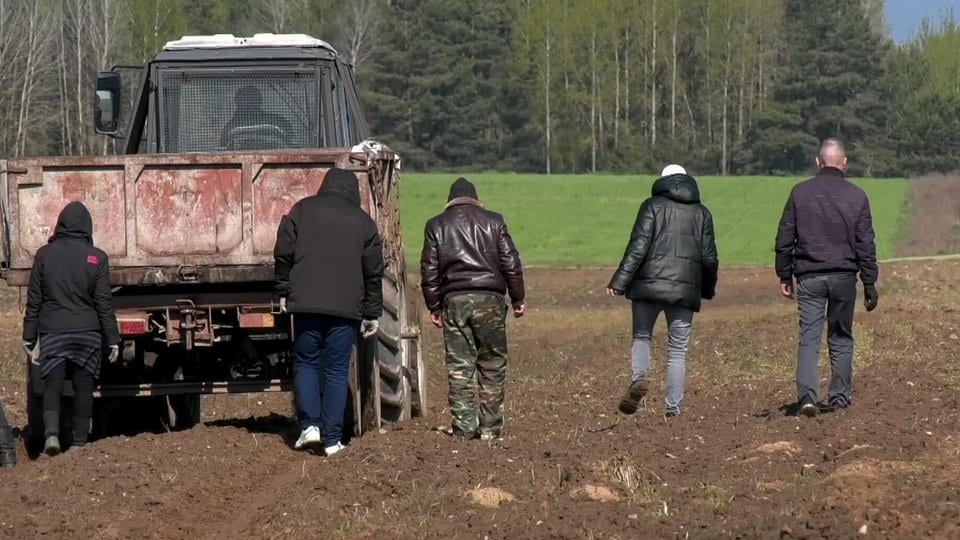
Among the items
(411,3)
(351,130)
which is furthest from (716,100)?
(351,130)

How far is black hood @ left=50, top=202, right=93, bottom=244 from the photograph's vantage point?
10320mm

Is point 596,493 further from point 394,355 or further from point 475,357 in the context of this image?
point 394,355

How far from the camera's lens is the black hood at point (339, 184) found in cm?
1030

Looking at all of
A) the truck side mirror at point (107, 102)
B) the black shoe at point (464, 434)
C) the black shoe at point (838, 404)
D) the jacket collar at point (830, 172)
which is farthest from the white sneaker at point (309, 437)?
the jacket collar at point (830, 172)

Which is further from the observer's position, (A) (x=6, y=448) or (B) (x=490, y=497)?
(A) (x=6, y=448)

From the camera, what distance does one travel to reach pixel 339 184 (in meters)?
10.3

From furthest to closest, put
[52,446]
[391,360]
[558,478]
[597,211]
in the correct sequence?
[597,211]
[391,360]
[52,446]
[558,478]

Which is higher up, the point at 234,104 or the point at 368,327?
the point at 234,104

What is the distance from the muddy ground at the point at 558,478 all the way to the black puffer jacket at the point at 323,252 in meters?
0.95

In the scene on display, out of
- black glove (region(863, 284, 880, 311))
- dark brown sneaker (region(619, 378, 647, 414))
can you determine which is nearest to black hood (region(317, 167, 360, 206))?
dark brown sneaker (region(619, 378, 647, 414))

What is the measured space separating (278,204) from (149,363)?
2029 mm

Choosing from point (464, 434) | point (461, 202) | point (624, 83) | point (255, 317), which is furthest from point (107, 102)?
point (624, 83)

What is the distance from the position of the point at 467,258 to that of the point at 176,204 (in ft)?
6.58

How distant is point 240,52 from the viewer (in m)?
12.7
